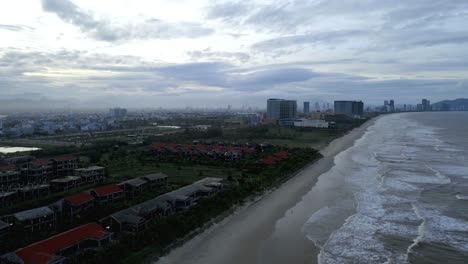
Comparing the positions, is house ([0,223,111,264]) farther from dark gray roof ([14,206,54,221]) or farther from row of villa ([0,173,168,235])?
dark gray roof ([14,206,54,221])

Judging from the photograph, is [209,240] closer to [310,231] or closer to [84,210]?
[310,231]

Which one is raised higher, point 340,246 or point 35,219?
point 35,219

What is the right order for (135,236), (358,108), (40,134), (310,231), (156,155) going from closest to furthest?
(135,236)
(310,231)
(156,155)
(40,134)
(358,108)

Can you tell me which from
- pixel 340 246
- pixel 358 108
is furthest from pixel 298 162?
pixel 358 108

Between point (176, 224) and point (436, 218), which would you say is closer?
point (176, 224)

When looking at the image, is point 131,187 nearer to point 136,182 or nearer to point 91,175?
point 136,182

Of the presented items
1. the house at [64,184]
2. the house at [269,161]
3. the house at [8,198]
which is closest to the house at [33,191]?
the house at [8,198]

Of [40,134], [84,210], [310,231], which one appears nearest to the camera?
[310,231]
